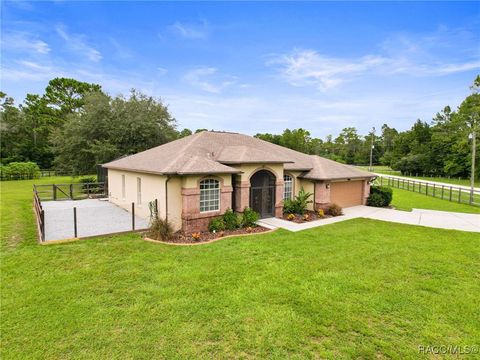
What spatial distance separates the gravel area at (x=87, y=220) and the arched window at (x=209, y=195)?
2.98 meters

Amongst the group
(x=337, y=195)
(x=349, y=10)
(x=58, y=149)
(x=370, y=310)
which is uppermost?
(x=349, y=10)

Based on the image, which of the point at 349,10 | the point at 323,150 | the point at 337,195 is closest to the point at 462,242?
the point at 337,195

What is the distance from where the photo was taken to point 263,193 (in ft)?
46.6

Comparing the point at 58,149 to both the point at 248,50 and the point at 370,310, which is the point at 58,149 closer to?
the point at 248,50

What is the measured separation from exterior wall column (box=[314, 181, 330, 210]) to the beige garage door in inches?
34.5

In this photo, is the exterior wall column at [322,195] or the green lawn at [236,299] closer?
the green lawn at [236,299]

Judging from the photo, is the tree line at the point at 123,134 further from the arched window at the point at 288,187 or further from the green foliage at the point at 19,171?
the arched window at the point at 288,187

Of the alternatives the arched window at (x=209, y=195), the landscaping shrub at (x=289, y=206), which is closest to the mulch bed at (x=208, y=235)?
the arched window at (x=209, y=195)

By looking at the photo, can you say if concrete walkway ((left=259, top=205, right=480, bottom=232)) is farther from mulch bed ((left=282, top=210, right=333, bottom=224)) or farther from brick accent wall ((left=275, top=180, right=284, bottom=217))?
brick accent wall ((left=275, top=180, right=284, bottom=217))

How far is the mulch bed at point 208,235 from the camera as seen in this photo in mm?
10406

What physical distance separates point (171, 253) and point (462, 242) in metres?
11.3

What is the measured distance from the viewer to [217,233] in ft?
37.3

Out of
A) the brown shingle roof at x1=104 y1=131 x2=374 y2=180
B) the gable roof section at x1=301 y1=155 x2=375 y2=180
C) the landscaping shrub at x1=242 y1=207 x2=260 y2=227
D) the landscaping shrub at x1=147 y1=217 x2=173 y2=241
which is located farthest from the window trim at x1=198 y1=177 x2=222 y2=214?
the gable roof section at x1=301 y1=155 x2=375 y2=180

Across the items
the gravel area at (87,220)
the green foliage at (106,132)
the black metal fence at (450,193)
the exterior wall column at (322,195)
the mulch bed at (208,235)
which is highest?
the green foliage at (106,132)
